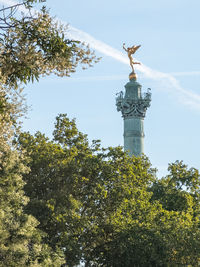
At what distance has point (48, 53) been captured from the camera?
17266 millimetres

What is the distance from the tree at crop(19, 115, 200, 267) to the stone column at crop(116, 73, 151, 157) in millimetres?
29070

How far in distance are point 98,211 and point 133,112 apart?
3576 centimetres

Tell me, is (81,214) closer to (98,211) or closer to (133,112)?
(98,211)

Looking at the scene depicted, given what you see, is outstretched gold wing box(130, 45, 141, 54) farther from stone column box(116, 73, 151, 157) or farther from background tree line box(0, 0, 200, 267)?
background tree line box(0, 0, 200, 267)

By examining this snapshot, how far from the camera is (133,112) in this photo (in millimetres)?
71250

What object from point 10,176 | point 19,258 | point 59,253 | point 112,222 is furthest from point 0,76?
point 112,222

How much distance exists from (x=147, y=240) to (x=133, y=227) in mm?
1344

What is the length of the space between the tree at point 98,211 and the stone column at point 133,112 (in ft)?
95.4

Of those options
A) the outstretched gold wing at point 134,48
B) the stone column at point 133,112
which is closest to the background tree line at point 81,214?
the stone column at point 133,112

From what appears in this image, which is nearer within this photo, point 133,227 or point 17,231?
point 17,231

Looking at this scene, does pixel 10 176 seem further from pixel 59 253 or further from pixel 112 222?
pixel 112 222

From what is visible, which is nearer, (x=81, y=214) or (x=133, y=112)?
(x=81, y=214)

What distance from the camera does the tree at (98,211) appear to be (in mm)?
34875

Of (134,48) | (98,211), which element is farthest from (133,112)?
(98,211)
